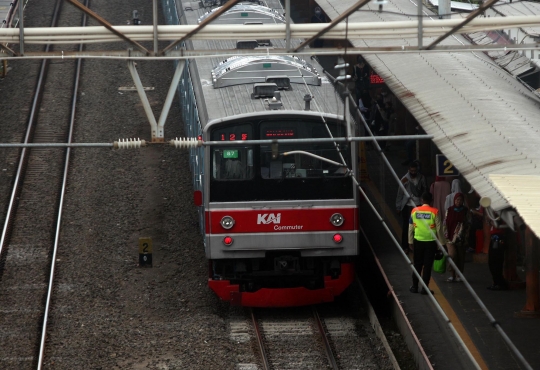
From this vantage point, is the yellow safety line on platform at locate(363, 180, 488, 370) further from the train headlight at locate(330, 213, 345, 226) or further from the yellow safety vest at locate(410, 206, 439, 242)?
the train headlight at locate(330, 213, 345, 226)

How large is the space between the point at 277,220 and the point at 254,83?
6.93 ft

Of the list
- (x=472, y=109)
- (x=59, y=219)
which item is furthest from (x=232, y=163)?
(x=59, y=219)

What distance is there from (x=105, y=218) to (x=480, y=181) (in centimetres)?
850

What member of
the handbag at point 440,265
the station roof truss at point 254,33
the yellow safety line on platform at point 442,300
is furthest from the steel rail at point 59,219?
the handbag at point 440,265

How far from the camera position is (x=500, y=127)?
11.3 metres

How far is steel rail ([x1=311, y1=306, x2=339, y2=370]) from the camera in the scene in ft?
37.2

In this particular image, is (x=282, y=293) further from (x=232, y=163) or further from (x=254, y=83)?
(x=254, y=83)

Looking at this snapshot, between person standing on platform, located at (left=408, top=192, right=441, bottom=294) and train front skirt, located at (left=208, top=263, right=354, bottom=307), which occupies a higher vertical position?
person standing on platform, located at (left=408, top=192, right=441, bottom=294)

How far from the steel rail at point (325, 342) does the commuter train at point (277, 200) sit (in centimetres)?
27

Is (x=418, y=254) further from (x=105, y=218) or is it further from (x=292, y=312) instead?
(x=105, y=218)

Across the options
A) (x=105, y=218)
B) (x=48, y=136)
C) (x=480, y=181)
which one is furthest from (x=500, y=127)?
(x=48, y=136)

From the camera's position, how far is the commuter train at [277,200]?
39.9 feet

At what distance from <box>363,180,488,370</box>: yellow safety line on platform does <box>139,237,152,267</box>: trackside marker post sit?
3761 mm

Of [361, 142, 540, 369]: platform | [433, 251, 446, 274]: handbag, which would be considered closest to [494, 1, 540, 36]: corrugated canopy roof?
[361, 142, 540, 369]: platform
